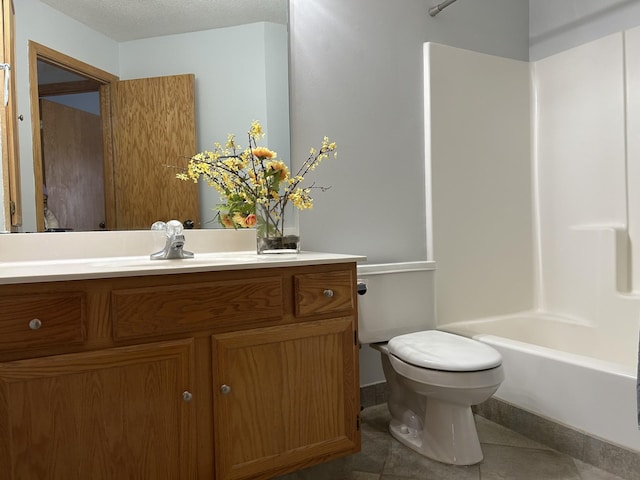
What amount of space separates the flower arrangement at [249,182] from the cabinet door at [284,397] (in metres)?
0.52

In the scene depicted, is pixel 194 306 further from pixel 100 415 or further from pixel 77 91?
pixel 77 91

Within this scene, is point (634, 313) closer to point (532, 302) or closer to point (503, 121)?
point (532, 302)

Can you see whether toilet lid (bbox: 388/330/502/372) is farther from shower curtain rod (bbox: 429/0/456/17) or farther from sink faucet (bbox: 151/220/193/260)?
shower curtain rod (bbox: 429/0/456/17)

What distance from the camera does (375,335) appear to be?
2.02 meters

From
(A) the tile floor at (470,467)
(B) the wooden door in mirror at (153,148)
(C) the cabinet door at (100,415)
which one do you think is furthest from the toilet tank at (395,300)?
(C) the cabinet door at (100,415)

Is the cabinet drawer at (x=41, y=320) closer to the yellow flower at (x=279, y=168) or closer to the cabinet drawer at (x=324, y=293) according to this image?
the cabinet drawer at (x=324, y=293)

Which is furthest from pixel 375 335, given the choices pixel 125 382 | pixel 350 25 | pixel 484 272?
pixel 350 25

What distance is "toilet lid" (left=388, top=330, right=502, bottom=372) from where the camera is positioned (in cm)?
162

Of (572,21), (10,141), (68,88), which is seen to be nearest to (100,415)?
(10,141)

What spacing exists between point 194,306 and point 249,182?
718 millimetres

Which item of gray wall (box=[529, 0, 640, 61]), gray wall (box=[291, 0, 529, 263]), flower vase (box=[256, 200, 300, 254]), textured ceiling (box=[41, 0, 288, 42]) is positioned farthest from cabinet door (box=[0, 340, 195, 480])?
gray wall (box=[529, 0, 640, 61])

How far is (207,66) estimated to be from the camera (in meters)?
1.91

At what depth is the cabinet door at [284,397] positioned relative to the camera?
53.9 inches

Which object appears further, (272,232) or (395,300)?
(395,300)
